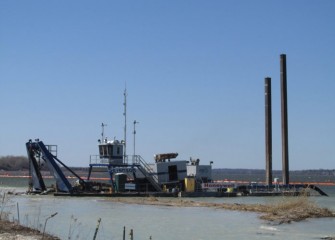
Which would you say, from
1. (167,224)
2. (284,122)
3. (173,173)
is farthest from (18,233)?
(284,122)

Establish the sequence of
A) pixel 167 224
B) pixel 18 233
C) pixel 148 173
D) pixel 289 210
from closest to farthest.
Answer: pixel 18 233, pixel 167 224, pixel 289 210, pixel 148 173

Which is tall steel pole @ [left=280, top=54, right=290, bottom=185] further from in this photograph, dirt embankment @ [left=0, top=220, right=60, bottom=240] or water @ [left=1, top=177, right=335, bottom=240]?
dirt embankment @ [left=0, top=220, right=60, bottom=240]

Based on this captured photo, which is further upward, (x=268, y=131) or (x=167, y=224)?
(x=268, y=131)

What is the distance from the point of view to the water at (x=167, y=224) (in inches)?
923

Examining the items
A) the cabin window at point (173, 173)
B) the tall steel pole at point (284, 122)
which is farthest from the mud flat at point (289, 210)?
the tall steel pole at point (284, 122)

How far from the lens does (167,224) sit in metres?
27.2

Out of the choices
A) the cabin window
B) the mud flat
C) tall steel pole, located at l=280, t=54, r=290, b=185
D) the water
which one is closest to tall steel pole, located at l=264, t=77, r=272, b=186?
tall steel pole, located at l=280, t=54, r=290, b=185

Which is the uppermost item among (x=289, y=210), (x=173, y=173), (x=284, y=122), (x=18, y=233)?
(x=284, y=122)

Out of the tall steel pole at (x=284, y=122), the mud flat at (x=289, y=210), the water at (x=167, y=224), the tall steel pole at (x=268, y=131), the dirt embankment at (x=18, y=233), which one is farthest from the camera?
the tall steel pole at (x=284, y=122)

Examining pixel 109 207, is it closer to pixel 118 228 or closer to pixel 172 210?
pixel 172 210

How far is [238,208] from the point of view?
36.5 m

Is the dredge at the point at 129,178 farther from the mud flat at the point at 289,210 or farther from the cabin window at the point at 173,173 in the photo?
the mud flat at the point at 289,210

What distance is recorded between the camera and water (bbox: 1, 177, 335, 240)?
2344cm

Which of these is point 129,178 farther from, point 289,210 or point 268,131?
point 289,210
